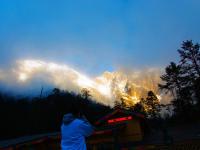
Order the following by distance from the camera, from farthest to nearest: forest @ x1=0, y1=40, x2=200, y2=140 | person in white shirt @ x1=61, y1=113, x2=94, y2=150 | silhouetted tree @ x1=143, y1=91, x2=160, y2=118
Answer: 1. silhouetted tree @ x1=143, y1=91, x2=160, y2=118
2. forest @ x1=0, y1=40, x2=200, y2=140
3. person in white shirt @ x1=61, y1=113, x2=94, y2=150

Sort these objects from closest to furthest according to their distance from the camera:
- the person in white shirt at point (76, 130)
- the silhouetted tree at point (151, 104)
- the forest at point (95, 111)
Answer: the person in white shirt at point (76, 130) < the forest at point (95, 111) < the silhouetted tree at point (151, 104)

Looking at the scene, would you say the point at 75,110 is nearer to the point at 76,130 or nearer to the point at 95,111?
the point at 76,130

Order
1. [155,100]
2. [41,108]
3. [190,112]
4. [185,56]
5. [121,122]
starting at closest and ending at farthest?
[121,122], [190,112], [185,56], [41,108], [155,100]

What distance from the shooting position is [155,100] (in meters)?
83.8

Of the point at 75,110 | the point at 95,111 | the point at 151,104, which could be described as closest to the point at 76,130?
the point at 75,110

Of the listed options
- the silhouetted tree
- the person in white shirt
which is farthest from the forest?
the person in white shirt

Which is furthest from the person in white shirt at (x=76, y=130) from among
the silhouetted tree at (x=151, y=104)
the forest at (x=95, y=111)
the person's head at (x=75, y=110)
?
the silhouetted tree at (x=151, y=104)

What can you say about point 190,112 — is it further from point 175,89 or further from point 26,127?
point 26,127

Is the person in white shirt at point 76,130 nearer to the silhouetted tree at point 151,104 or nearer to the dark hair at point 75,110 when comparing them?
the dark hair at point 75,110

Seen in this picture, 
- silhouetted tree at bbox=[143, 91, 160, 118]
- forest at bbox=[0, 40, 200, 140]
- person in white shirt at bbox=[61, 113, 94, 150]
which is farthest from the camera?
silhouetted tree at bbox=[143, 91, 160, 118]

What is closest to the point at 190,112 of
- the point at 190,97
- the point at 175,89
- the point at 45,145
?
the point at 190,97

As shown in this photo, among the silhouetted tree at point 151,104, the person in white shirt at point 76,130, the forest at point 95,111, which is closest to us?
the person in white shirt at point 76,130

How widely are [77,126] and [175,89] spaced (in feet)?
177

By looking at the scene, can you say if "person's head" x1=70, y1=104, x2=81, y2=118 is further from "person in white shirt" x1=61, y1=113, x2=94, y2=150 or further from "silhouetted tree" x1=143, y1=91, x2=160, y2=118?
"silhouetted tree" x1=143, y1=91, x2=160, y2=118
